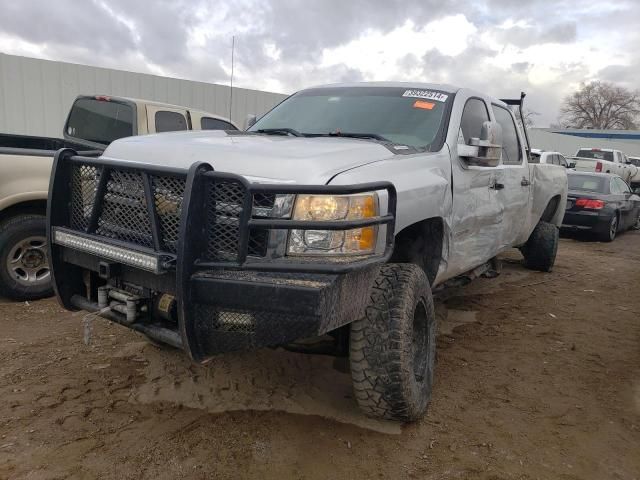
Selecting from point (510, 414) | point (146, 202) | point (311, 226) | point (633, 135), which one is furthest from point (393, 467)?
point (633, 135)

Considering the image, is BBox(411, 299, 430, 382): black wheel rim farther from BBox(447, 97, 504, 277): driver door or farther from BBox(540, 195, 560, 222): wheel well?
BBox(540, 195, 560, 222): wheel well

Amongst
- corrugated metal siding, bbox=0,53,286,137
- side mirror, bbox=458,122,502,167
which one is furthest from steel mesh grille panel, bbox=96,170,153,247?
corrugated metal siding, bbox=0,53,286,137

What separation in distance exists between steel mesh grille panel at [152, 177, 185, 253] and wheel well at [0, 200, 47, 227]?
2906mm

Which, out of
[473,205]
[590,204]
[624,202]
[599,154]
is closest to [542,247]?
[473,205]

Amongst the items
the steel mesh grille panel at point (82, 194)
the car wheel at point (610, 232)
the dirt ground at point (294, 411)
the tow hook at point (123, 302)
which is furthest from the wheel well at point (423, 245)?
the car wheel at point (610, 232)

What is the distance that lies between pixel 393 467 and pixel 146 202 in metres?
1.78

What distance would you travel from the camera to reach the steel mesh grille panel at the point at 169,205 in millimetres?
2605

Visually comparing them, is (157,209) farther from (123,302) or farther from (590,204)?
(590,204)

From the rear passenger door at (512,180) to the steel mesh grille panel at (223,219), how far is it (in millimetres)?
2920

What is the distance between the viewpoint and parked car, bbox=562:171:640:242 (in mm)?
11211

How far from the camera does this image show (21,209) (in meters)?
4.97

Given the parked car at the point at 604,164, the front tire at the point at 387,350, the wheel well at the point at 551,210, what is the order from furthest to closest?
the parked car at the point at 604,164
the wheel well at the point at 551,210
the front tire at the point at 387,350

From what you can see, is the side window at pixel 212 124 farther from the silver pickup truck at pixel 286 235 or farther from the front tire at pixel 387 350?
the front tire at pixel 387 350

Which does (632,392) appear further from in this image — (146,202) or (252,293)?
(146,202)
